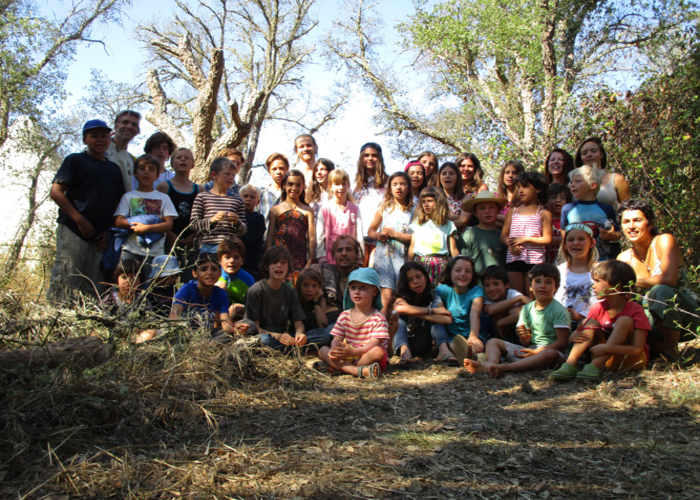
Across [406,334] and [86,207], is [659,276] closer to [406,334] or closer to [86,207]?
[406,334]

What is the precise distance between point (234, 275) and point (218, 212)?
2.08ft

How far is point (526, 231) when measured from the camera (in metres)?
5.61

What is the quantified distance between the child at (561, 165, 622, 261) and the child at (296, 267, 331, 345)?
2.53m

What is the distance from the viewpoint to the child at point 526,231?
5539 mm

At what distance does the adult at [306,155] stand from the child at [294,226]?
0.57 metres

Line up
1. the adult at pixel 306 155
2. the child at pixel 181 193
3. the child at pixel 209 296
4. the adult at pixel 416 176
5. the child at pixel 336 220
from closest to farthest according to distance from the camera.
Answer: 1. the child at pixel 209 296
2. the child at pixel 181 193
3. the child at pixel 336 220
4. the adult at pixel 416 176
5. the adult at pixel 306 155

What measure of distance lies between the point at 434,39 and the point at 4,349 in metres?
19.2

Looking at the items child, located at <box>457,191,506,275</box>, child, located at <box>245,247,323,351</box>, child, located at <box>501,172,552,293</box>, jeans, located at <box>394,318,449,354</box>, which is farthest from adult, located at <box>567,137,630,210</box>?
child, located at <box>245,247,323,351</box>

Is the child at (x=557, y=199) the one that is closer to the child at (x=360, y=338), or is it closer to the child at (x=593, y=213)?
the child at (x=593, y=213)

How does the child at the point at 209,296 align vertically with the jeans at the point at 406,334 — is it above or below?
above

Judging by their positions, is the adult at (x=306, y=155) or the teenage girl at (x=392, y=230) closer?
the teenage girl at (x=392, y=230)

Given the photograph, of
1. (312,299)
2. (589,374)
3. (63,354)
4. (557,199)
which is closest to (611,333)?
(589,374)

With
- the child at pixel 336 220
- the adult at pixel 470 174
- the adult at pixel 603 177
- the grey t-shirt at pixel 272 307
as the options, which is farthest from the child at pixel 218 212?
the adult at pixel 603 177

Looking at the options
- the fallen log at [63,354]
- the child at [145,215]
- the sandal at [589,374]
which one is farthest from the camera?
the child at [145,215]
